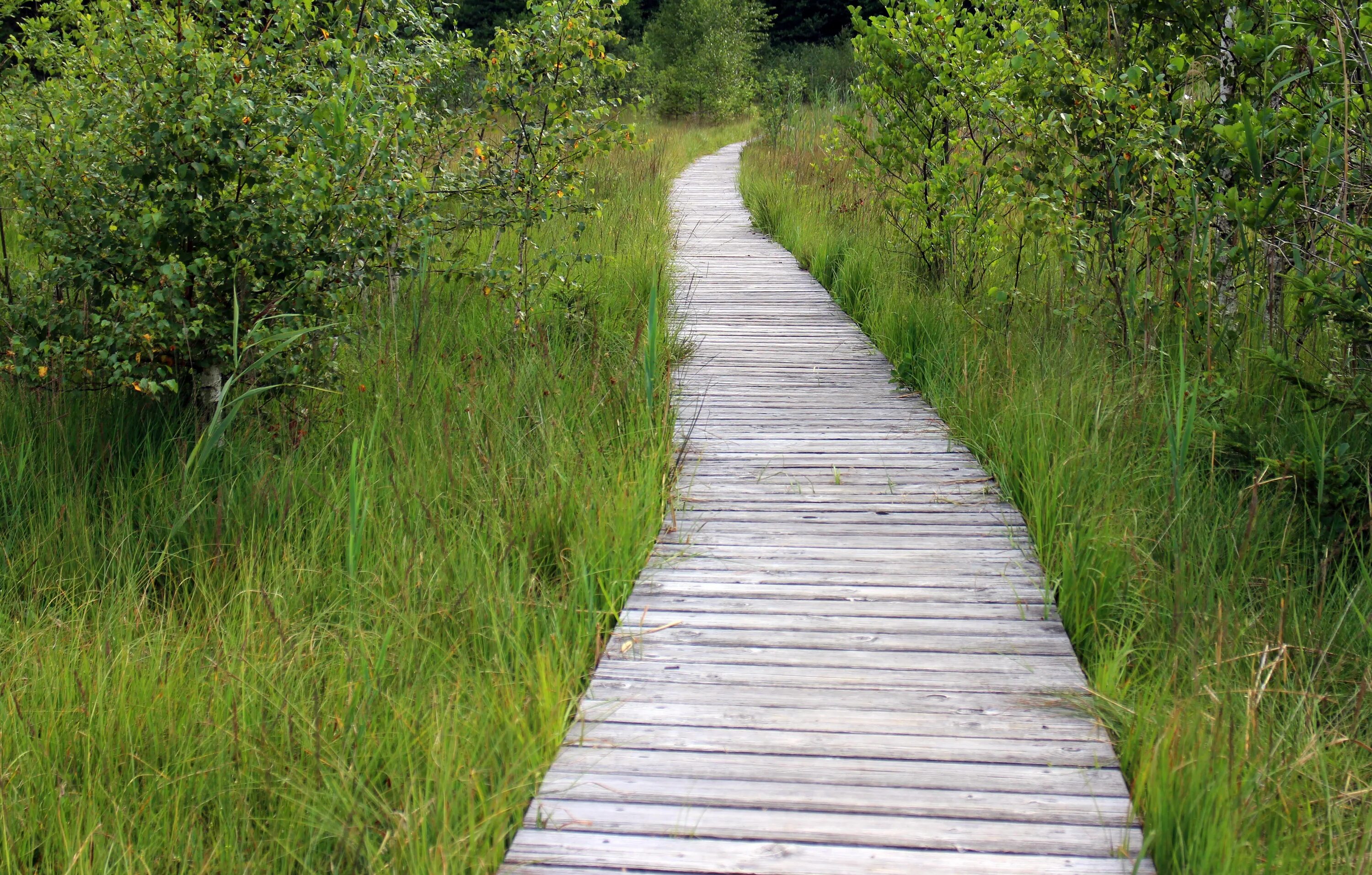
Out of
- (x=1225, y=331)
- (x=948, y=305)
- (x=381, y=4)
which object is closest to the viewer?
(x=1225, y=331)

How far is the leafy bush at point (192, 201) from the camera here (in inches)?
134

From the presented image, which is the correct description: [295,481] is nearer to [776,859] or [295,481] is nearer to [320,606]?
[320,606]

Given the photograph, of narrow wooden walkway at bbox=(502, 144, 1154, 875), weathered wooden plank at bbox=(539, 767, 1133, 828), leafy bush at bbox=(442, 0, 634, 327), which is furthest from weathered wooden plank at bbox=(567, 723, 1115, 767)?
leafy bush at bbox=(442, 0, 634, 327)

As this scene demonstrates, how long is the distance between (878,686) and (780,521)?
3.70 feet

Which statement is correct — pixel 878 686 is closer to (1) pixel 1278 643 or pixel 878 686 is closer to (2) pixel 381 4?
(1) pixel 1278 643

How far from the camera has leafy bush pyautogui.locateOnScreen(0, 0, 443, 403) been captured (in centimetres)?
339

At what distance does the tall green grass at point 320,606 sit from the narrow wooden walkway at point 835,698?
0.51 ft

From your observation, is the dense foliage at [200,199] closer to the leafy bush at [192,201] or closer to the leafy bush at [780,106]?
the leafy bush at [192,201]

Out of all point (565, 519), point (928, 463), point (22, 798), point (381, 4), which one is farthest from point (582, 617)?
point (381, 4)

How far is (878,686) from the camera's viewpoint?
259cm

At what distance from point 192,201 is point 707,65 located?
23.5m

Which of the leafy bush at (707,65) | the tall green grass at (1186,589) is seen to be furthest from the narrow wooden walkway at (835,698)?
the leafy bush at (707,65)

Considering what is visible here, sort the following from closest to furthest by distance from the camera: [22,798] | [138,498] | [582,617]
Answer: [22,798] → [582,617] → [138,498]

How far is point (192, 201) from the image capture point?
136 inches
